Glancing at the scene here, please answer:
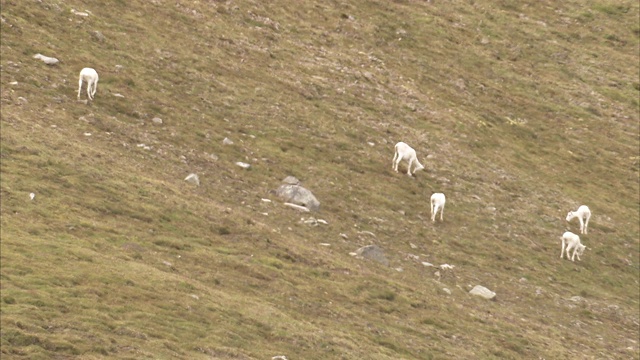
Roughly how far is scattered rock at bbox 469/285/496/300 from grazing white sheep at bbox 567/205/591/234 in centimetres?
1309

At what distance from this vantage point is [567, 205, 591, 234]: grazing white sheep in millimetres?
48656

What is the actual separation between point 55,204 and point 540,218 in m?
25.8

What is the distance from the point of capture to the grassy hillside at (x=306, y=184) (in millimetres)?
25859

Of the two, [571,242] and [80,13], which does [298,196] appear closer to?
[571,242]

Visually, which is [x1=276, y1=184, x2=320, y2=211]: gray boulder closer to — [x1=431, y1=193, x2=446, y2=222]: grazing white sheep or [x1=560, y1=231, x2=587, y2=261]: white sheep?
[x1=431, y1=193, x2=446, y2=222]: grazing white sheep

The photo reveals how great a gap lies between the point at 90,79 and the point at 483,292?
17046mm

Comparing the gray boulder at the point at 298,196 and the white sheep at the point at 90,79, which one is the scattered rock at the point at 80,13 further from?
the gray boulder at the point at 298,196

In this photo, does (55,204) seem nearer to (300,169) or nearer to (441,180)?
(300,169)

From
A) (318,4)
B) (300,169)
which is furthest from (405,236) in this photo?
(318,4)

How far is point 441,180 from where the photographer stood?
47.8 meters

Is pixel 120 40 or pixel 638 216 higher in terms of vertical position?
pixel 120 40

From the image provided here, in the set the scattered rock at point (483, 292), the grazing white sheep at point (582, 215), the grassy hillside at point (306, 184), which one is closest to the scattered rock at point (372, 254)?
the grassy hillside at point (306, 184)

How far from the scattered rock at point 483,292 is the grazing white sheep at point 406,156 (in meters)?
10.4

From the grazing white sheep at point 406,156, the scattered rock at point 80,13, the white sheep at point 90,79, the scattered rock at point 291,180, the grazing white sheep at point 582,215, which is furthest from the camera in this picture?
the grazing white sheep at point 582,215
